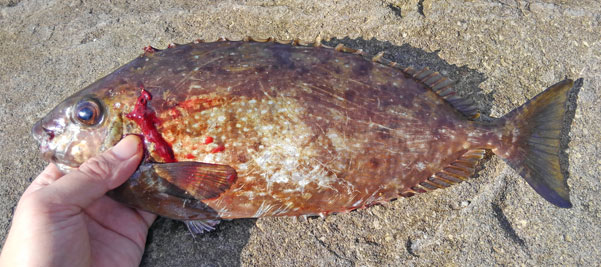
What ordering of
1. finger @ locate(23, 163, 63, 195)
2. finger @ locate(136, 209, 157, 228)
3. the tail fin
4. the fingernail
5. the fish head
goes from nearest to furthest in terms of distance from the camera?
the fingernail
the fish head
the tail fin
finger @ locate(23, 163, 63, 195)
finger @ locate(136, 209, 157, 228)

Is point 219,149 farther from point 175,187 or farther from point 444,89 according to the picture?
point 444,89

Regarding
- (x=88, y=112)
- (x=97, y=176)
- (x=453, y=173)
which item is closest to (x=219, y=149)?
(x=97, y=176)

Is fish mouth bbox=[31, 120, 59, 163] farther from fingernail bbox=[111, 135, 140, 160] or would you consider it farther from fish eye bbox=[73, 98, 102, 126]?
fingernail bbox=[111, 135, 140, 160]

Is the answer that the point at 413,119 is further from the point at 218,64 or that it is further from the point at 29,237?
the point at 29,237

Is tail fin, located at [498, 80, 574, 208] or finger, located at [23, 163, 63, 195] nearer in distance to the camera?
tail fin, located at [498, 80, 574, 208]

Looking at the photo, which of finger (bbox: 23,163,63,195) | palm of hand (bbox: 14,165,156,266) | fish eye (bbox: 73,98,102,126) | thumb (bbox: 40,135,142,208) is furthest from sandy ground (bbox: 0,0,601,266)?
fish eye (bbox: 73,98,102,126)

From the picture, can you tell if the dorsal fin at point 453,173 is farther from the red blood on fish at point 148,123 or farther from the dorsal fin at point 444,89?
the red blood on fish at point 148,123

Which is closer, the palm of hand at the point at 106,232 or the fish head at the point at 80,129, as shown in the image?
the palm of hand at the point at 106,232

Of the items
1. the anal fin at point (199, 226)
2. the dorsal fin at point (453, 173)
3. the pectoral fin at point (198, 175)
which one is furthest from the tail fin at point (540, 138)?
the anal fin at point (199, 226)

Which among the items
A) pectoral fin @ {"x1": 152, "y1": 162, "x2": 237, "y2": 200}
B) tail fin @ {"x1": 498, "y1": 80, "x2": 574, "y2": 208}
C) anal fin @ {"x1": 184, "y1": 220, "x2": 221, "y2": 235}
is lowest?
anal fin @ {"x1": 184, "y1": 220, "x2": 221, "y2": 235}
